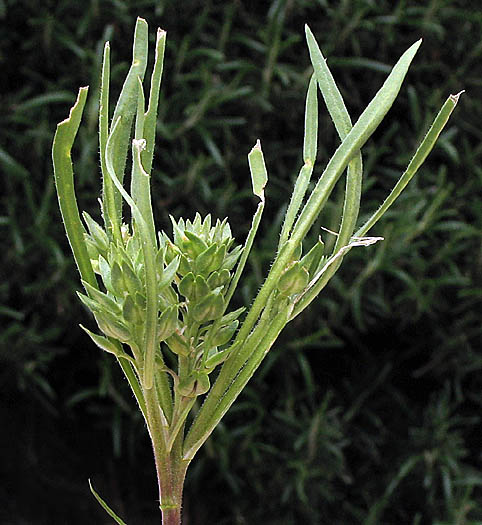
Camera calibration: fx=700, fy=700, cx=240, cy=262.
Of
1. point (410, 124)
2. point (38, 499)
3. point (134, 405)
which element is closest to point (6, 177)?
point (134, 405)

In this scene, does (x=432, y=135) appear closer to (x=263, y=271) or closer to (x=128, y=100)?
(x=128, y=100)

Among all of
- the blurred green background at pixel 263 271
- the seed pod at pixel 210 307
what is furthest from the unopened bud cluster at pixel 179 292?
the blurred green background at pixel 263 271

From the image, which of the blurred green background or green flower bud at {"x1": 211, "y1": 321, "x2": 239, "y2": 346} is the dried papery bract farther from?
the blurred green background

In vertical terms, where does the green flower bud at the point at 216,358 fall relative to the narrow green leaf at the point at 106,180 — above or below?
below

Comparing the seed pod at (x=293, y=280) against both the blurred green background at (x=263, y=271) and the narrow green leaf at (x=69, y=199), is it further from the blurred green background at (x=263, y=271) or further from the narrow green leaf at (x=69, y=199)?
the blurred green background at (x=263, y=271)

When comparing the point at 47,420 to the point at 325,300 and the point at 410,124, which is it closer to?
the point at 325,300

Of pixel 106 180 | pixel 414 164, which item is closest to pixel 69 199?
pixel 106 180

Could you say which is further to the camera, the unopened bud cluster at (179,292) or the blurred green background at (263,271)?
the blurred green background at (263,271)
